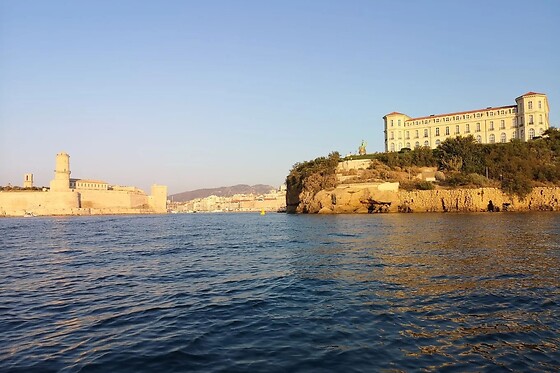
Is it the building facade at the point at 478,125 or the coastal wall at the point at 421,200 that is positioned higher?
the building facade at the point at 478,125

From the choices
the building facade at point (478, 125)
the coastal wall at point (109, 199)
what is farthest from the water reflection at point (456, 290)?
the coastal wall at point (109, 199)

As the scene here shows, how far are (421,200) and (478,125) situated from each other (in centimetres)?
4763

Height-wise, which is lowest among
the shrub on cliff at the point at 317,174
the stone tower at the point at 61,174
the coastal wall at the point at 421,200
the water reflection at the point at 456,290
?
the water reflection at the point at 456,290

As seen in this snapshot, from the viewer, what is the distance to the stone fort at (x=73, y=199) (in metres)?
133

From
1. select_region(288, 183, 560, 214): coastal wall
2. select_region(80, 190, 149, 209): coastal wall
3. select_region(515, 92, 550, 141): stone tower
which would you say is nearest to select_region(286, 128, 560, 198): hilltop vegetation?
select_region(288, 183, 560, 214): coastal wall

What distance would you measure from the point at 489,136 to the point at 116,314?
10743 centimetres

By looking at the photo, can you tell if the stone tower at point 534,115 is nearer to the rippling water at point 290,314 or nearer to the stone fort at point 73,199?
the rippling water at point 290,314

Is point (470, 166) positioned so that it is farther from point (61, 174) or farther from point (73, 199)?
point (61, 174)

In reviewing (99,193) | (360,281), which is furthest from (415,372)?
(99,193)

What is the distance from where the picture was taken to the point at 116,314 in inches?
383

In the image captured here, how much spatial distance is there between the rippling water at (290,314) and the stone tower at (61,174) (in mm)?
137637

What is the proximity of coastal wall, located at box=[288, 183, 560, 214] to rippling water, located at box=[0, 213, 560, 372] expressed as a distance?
48.4 meters

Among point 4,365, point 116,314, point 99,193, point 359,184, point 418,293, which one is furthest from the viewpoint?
point 99,193

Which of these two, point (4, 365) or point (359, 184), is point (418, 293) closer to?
point (4, 365)
